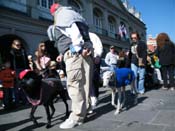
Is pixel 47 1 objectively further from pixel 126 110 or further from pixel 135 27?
pixel 135 27

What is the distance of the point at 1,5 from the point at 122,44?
19.5m

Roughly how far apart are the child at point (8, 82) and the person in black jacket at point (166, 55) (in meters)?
4.94

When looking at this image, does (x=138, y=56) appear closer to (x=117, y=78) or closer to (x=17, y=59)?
(x=117, y=78)

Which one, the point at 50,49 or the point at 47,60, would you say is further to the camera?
the point at 50,49

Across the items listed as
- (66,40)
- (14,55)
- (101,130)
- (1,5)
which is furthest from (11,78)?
(1,5)

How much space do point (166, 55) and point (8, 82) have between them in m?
5.17

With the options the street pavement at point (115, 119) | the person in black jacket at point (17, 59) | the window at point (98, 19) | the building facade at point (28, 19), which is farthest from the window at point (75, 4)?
the street pavement at point (115, 119)

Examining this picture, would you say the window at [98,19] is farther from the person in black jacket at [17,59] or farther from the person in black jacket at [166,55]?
the person in black jacket at [17,59]

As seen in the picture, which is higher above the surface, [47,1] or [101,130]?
A: [47,1]

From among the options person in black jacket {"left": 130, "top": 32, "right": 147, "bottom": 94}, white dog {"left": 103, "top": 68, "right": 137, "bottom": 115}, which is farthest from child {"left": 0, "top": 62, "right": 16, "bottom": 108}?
person in black jacket {"left": 130, "top": 32, "right": 147, "bottom": 94}

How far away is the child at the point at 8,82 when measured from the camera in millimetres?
6449

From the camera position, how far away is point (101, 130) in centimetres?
375

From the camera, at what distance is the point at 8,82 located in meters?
6.52

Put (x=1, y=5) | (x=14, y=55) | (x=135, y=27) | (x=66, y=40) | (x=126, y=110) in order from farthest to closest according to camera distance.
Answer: (x=135, y=27) → (x=1, y=5) → (x=14, y=55) → (x=126, y=110) → (x=66, y=40)
